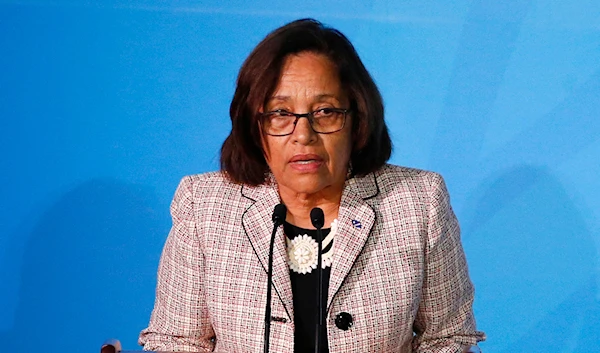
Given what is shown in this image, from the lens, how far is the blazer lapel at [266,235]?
1.90 metres

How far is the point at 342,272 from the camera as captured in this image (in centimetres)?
190

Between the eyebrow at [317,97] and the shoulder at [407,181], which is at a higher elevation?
the eyebrow at [317,97]

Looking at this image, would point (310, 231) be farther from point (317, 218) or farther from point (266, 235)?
point (317, 218)

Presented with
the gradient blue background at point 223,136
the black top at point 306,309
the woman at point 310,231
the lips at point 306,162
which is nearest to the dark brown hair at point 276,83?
the woman at point 310,231

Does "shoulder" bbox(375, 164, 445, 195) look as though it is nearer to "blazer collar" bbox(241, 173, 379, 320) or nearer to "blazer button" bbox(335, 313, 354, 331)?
"blazer collar" bbox(241, 173, 379, 320)

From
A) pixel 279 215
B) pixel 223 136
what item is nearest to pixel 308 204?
pixel 279 215

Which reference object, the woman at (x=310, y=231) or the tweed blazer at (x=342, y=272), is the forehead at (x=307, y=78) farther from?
the tweed blazer at (x=342, y=272)

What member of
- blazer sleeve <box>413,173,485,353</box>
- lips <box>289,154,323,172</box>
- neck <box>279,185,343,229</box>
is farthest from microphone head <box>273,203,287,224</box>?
blazer sleeve <box>413,173,485,353</box>

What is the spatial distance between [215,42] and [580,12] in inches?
41.0

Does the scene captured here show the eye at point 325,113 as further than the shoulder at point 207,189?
No

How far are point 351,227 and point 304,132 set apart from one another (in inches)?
9.4

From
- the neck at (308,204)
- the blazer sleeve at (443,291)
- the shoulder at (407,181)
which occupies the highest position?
the shoulder at (407,181)

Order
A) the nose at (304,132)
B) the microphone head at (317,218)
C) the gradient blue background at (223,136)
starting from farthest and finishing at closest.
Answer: the gradient blue background at (223,136) < the nose at (304,132) < the microphone head at (317,218)

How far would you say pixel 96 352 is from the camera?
2891 millimetres
